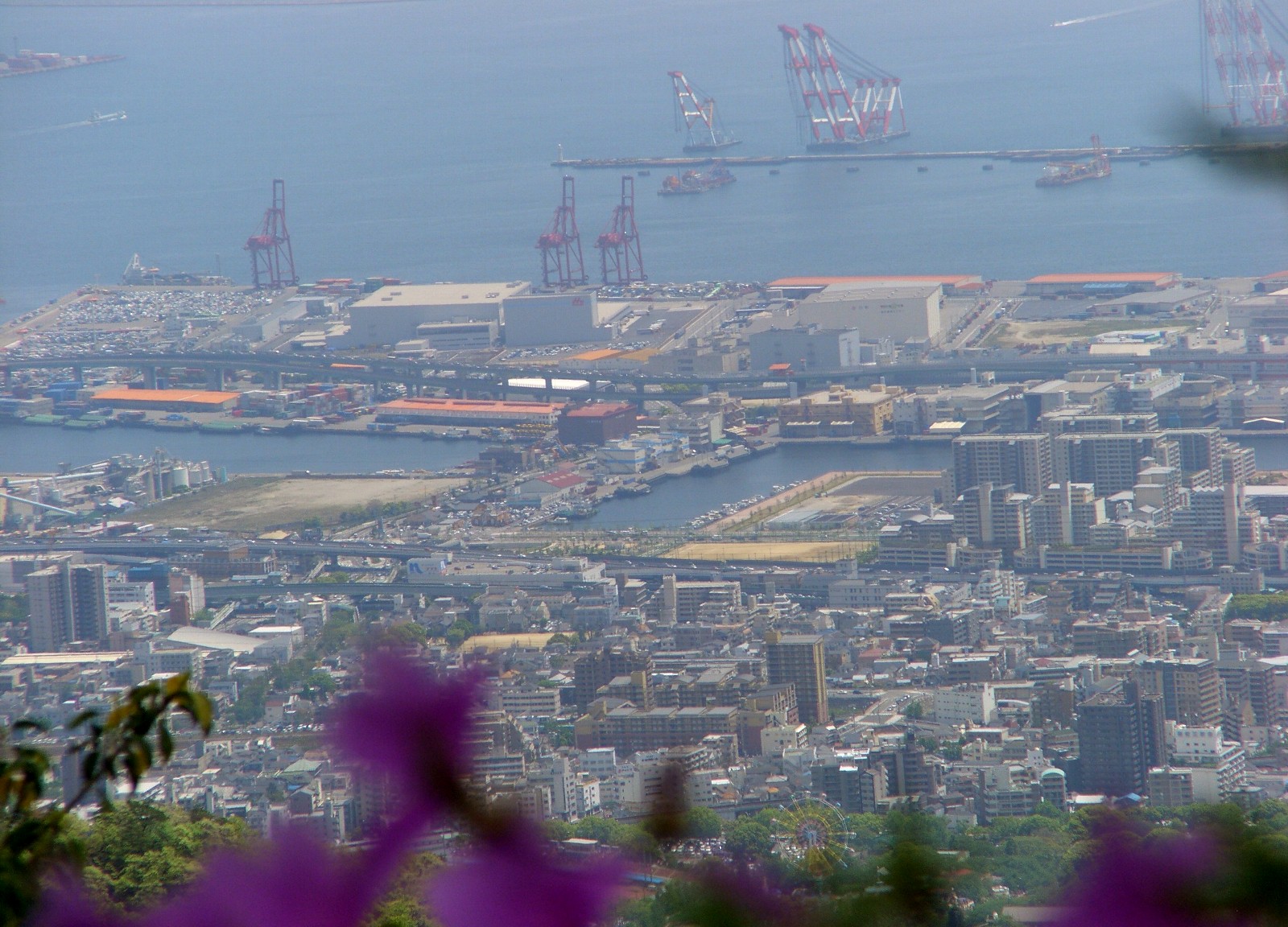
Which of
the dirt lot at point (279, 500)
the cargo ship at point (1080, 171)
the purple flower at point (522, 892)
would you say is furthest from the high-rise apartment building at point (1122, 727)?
the cargo ship at point (1080, 171)

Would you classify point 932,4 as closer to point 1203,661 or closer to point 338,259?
point 338,259

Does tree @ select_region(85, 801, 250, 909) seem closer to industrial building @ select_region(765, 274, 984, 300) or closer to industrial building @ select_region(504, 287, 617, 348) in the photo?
industrial building @ select_region(504, 287, 617, 348)

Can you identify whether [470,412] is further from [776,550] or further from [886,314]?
[776,550]

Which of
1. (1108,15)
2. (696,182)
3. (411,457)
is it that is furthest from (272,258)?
(1108,15)

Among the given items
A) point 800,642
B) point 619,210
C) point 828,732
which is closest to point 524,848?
point 828,732

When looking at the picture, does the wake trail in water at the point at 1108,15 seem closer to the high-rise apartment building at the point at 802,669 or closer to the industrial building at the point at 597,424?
the industrial building at the point at 597,424

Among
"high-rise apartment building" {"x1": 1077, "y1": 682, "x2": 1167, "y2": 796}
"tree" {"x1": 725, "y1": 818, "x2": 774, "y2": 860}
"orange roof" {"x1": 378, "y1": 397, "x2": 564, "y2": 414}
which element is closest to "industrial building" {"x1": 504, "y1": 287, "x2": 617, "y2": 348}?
"orange roof" {"x1": 378, "y1": 397, "x2": 564, "y2": 414}
